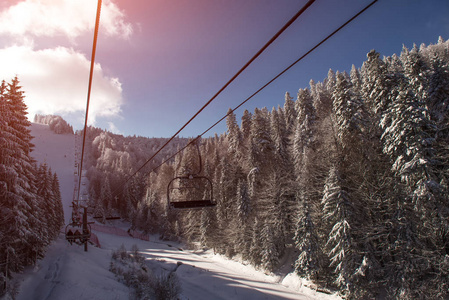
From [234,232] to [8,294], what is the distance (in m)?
30.1

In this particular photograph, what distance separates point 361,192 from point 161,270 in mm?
28497

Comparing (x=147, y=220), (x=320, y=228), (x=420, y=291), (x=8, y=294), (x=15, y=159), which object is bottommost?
(x=147, y=220)

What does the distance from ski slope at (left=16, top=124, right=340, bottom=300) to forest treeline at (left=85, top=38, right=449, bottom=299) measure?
2.64m

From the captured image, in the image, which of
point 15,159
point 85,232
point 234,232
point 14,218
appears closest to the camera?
point 14,218

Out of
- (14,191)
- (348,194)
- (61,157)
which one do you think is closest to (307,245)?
(348,194)

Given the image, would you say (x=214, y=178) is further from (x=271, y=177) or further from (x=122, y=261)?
(x=122, y=261)

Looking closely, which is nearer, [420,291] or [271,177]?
[420,291]

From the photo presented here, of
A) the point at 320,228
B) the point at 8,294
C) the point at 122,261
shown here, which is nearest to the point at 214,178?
the point at 122,261

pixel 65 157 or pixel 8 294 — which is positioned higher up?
pixel 65 157

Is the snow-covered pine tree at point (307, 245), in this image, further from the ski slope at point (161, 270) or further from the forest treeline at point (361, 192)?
the ski slope at point (161, 270)

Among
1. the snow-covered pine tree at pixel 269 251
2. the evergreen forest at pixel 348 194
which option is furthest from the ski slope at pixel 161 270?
the evergreen forest at pixel 348 194

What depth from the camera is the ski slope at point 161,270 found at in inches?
716

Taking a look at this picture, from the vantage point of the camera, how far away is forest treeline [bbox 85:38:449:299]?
18.8 m

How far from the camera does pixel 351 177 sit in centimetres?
2550
